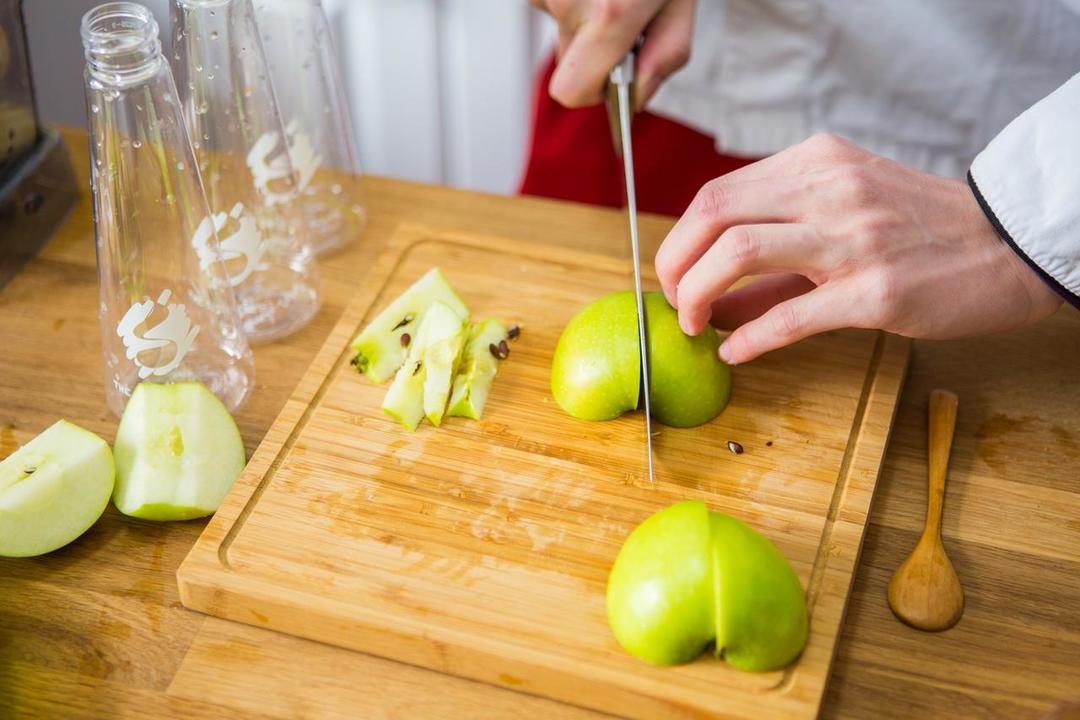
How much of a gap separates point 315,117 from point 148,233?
1.33ft

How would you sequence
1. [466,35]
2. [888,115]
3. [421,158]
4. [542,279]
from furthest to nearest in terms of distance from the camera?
[421,158]
[466,35]
[888,115]
[542,279]

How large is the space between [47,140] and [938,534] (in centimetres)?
148

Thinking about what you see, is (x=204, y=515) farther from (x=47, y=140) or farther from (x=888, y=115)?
(x=888, y=115)

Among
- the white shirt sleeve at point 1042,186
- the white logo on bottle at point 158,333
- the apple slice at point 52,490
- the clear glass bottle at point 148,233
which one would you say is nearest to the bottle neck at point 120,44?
the clear glass bottle at point 148,233

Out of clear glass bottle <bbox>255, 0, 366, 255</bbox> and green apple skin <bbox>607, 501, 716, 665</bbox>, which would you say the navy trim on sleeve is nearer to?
green apple skin <bbox>607, 501, 716, 665</bbox>

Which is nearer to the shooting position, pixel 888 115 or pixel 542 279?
pixel 542 279

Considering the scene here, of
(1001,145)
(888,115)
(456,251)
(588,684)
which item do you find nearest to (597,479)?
(588,684)

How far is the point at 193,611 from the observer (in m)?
1.23

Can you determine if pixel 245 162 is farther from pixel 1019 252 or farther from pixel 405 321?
pixel 1019 252

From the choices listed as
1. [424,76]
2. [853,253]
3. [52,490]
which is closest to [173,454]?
[52,490]

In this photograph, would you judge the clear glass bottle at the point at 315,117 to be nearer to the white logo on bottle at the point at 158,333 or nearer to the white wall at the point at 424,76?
the white logo on bottle at the point at 158,333

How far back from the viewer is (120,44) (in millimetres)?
1202

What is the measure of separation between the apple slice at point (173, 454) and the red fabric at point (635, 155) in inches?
42.8

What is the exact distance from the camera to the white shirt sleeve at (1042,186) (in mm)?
1254
